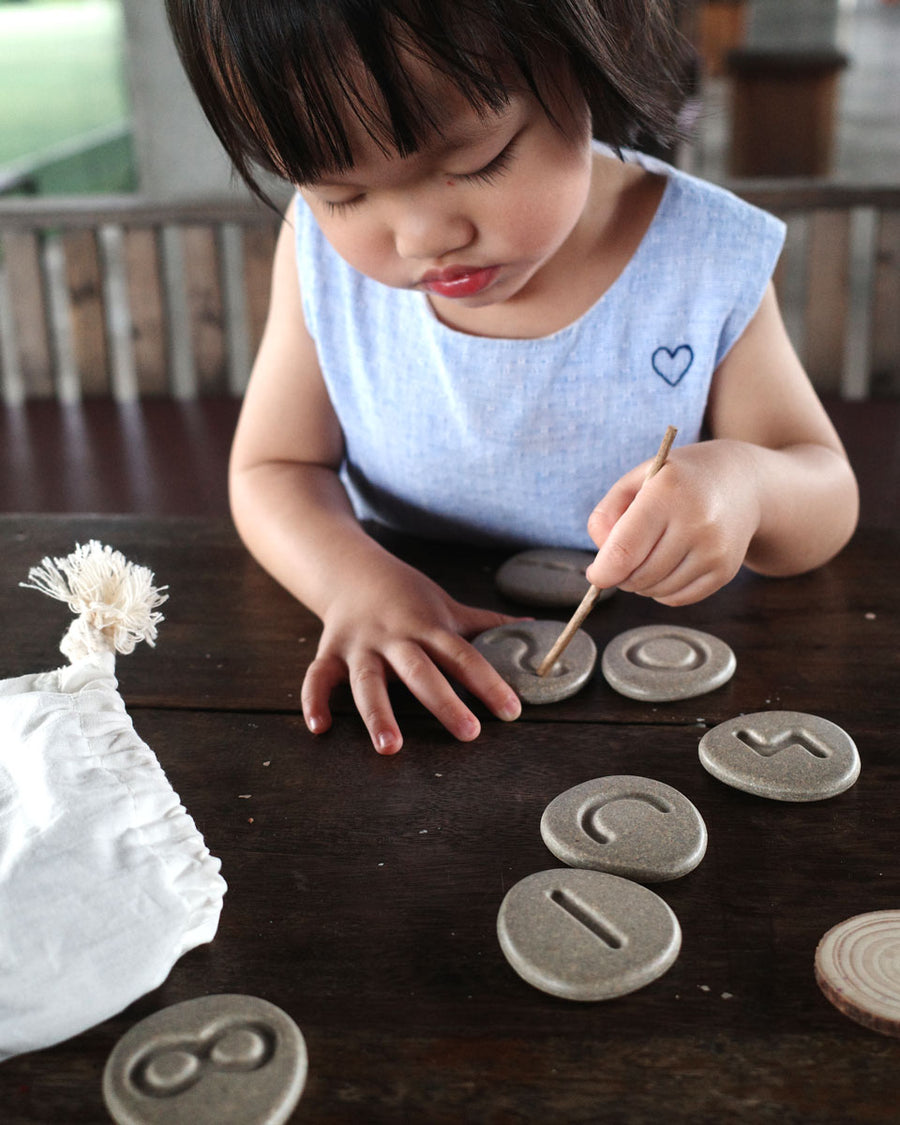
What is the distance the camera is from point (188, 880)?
535mm

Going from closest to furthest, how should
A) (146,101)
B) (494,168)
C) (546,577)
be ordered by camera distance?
(494,168) < (546,577) < (146,101)

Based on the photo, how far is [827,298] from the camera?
190 centimetres

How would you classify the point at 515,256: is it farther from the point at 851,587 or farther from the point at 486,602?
the point at 851,587

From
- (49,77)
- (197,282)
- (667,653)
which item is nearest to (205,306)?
(197,282)

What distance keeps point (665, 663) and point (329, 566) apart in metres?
0.29

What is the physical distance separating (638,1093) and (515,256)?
0.60 metres

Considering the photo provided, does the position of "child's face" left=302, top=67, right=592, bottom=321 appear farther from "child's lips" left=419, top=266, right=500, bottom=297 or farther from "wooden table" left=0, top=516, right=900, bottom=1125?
"wooden table" left=0, top=516, right=900, bottom=1125

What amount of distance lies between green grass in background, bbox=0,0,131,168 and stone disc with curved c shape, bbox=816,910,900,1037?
14.3 ft

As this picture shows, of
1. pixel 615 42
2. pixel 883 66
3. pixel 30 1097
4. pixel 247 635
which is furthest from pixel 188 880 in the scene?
pixel 883 66

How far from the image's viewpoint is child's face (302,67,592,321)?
736 millimetres

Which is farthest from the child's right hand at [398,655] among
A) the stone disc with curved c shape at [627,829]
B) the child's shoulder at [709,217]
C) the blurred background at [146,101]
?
the blurred background at [146,101]

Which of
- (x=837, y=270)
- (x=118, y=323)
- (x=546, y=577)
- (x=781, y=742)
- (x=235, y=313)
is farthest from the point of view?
(x=118, y=323)

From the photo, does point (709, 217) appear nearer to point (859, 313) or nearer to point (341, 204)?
point (341, 204)

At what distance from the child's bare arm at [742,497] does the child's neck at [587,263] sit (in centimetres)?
15
